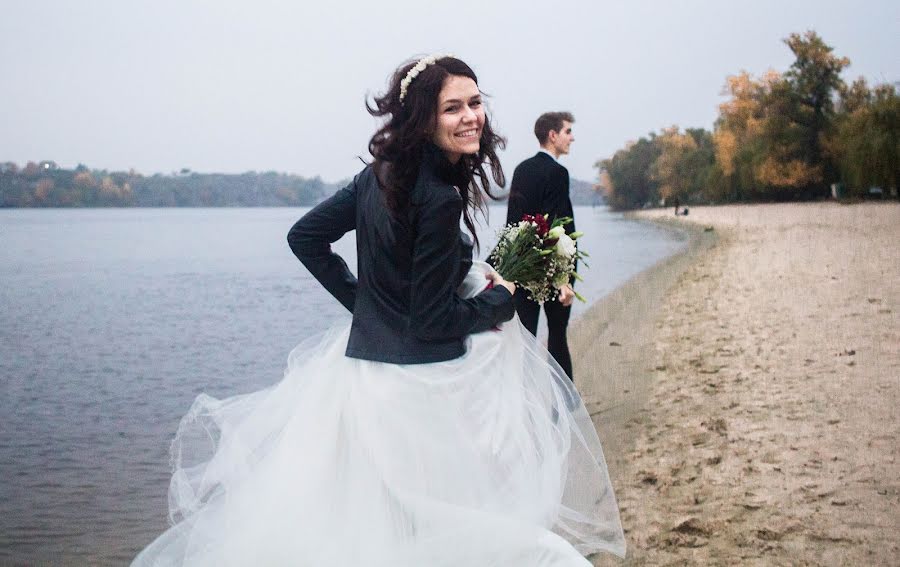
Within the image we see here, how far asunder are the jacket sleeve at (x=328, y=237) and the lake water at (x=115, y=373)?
1.28m

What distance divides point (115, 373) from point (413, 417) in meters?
9.37

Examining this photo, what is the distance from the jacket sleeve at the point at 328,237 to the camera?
270cm

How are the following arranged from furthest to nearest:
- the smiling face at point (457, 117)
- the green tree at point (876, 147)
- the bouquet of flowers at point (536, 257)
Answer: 1. the green tree at point (876, 147)
2. the bouquet of flowers at point (536, 257)
3. the smiling face at point (457, 117)

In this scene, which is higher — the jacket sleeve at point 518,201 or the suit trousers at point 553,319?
the jacket sleeve at point 518,201

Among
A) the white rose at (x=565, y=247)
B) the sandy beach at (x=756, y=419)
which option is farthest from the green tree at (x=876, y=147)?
the white rose at (x=565, y=247)

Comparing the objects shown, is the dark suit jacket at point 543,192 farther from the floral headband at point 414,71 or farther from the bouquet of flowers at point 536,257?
the floral headband at point 414,71

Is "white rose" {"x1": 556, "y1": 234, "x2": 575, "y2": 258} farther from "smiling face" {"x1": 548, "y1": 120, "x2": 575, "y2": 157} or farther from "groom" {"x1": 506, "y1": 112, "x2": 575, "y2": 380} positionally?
"smiling face" {"x1": 548, "y1": 120, "x2": 575, "y2": 157}

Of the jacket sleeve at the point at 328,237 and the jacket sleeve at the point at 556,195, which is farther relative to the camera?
the jacket sleeve at the point at 556,195

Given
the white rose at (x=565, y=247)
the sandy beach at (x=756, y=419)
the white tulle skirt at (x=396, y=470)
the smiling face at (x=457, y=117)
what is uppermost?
the smiling face at (x=457, y=117)

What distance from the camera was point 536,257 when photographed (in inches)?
134

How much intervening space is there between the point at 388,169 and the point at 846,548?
8.57ft

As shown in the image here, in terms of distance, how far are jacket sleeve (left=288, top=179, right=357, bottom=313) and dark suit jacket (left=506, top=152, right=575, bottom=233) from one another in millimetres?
2725

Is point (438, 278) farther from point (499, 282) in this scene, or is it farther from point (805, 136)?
point (805, 136)

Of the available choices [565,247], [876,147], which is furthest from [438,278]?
→ [876,147]
